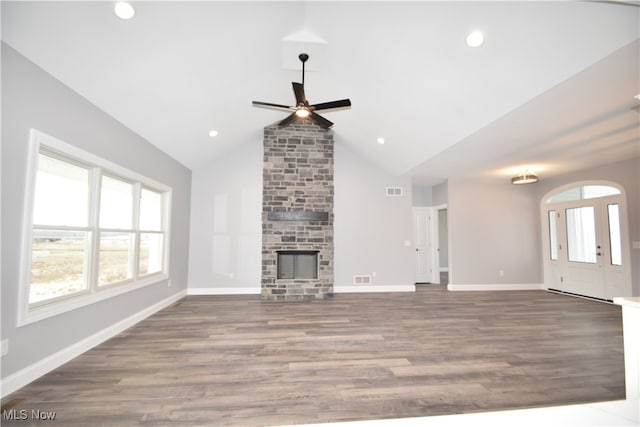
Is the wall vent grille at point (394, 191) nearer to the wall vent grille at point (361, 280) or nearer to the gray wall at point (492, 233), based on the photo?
the gray wall at point (492, 233)

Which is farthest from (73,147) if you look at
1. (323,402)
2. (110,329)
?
(323,402)

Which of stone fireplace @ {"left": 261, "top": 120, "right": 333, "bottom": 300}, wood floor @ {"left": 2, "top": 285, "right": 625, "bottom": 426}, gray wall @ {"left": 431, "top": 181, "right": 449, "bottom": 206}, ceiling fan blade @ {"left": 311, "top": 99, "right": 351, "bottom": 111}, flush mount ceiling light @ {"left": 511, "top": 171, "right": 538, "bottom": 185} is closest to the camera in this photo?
wood floor @ {"left": 2, "top": 285, "right": 625, "bottom": 426}

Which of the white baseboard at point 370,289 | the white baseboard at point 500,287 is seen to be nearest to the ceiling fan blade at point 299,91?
the white baseboard at point 370,289

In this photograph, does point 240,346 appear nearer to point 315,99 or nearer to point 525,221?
point 315,99

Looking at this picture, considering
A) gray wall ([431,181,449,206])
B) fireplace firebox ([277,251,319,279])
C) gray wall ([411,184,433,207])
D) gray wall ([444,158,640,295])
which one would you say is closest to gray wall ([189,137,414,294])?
fireplace firebox ([277,251,319,279])

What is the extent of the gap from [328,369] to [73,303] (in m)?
2.59

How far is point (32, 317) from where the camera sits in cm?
233

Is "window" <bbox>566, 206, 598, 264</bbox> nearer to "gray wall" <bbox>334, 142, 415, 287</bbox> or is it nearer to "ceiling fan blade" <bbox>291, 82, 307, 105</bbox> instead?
"gray wall" <bbox>334, 142, 415, 287</bbox>

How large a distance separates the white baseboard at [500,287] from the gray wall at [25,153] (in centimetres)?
631

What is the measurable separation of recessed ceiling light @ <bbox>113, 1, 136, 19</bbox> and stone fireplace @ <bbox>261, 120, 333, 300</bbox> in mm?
3709

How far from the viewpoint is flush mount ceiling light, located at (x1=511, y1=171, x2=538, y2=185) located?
18.4ft

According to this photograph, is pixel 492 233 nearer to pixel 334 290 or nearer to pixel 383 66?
pixel 334 290

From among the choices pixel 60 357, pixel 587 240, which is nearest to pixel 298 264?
pixel 60 357

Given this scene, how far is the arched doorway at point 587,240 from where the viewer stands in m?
5.13
